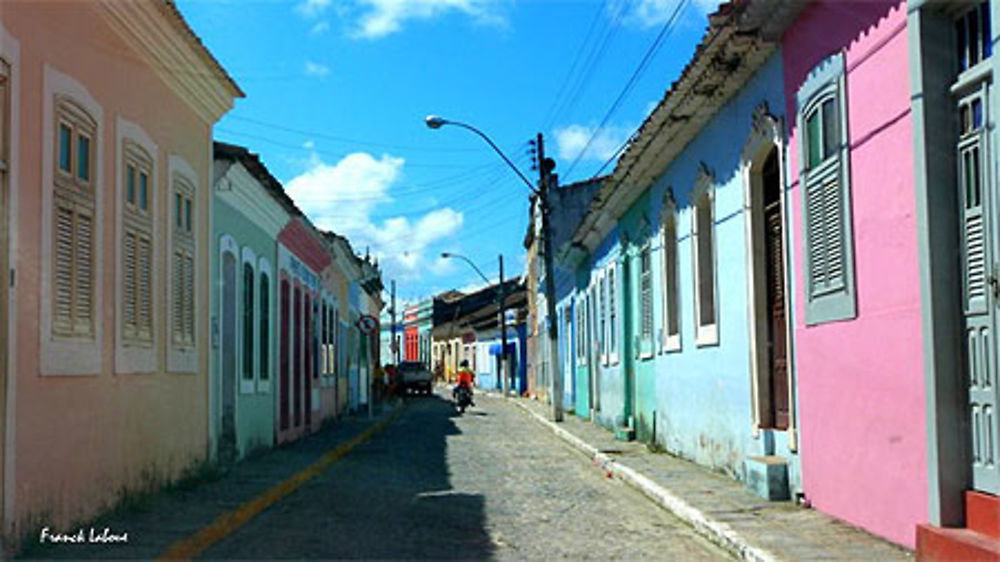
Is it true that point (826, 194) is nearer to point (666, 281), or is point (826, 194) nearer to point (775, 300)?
point (775, 300)

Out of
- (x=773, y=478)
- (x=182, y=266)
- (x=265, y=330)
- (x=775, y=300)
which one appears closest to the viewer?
(x=773, y=478)

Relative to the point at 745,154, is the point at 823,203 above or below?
below

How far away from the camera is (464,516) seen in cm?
989

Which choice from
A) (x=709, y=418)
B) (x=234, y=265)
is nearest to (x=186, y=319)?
(x=234, y=265)

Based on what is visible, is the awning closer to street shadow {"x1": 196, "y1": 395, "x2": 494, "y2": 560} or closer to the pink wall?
street shadow {"x1": 196, "y1": 395, "x2": 494, "y2": 560}

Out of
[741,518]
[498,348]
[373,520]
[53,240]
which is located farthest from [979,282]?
[498,348]

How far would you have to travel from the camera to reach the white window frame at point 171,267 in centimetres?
1060

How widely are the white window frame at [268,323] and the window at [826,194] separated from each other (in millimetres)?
8851

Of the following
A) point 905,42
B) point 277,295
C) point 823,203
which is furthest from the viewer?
point 277,295

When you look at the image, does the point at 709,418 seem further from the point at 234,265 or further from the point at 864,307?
the point at 234,265

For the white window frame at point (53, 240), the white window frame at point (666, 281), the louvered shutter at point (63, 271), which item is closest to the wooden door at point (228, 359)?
the white window frame at point (53, 240)

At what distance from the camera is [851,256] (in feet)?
25.4

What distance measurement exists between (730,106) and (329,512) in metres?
5.63

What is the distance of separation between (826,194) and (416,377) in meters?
41.7
